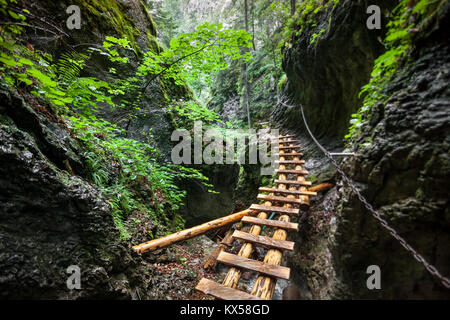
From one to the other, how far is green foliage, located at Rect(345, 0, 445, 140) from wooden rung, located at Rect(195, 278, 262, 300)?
8.33 ft

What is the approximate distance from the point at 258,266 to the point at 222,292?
1.96 feet

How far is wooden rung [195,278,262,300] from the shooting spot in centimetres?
232

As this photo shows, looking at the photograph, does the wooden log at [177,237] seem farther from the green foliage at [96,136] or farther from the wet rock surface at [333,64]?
the wet rock surface at [333,64]

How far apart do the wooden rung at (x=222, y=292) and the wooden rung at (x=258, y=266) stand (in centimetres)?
A: 35

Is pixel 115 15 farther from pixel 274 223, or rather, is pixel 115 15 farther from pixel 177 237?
pixel 274 223

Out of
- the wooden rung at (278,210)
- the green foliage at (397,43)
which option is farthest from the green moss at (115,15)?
the green foliage at (397,43)

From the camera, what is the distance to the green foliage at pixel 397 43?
5.87 ft

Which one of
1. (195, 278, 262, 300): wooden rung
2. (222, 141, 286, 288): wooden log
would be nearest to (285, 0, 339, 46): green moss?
(222, 141, 286, 288): wooden log

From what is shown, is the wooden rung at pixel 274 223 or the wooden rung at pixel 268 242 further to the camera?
the wooden rung at pixel 274 223

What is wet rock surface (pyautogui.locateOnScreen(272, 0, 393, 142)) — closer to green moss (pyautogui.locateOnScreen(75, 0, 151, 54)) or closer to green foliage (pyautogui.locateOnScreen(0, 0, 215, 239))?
green foliage (pyautogui.locateOnScreen(0, 0, 215, 239))

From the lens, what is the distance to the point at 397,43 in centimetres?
221

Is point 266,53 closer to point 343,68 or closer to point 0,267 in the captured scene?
point 343,68

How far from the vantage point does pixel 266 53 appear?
1290 cm
